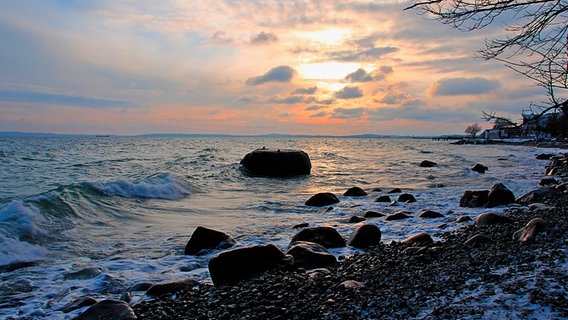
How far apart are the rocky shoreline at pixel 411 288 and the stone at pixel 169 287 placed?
0.08 feet

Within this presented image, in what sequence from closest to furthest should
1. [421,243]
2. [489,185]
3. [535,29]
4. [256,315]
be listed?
[256,315]
[535,29]
[421,243]
[489,185]

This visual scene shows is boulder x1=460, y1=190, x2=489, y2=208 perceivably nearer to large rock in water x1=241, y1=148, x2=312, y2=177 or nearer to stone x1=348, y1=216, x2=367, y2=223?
stone x1=348, y1=216, x2=367, y2=223

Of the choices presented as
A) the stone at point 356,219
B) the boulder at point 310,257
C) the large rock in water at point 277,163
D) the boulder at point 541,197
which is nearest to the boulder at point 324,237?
the boulder at point 310,257

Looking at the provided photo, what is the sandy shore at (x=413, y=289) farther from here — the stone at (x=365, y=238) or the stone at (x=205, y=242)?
the stone at (x=205, y=242)

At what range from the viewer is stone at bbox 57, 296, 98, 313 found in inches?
161

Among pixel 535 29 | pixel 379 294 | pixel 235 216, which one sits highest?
pixel 535 29

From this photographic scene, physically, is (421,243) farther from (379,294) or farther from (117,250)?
(117,250)

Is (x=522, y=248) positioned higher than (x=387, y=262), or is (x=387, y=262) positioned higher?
(x=522, y=248)

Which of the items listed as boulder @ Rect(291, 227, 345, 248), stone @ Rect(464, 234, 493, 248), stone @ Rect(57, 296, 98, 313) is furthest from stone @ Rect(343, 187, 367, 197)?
stone @ Rect(57, 296, 98, 313)

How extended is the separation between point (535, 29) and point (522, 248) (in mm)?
2373

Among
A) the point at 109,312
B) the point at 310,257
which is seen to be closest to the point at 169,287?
the point at 109,312

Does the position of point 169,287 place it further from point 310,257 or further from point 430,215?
point 430,215

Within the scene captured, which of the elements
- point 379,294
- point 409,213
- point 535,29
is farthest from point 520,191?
point 379,294

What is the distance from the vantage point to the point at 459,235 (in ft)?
20.1
